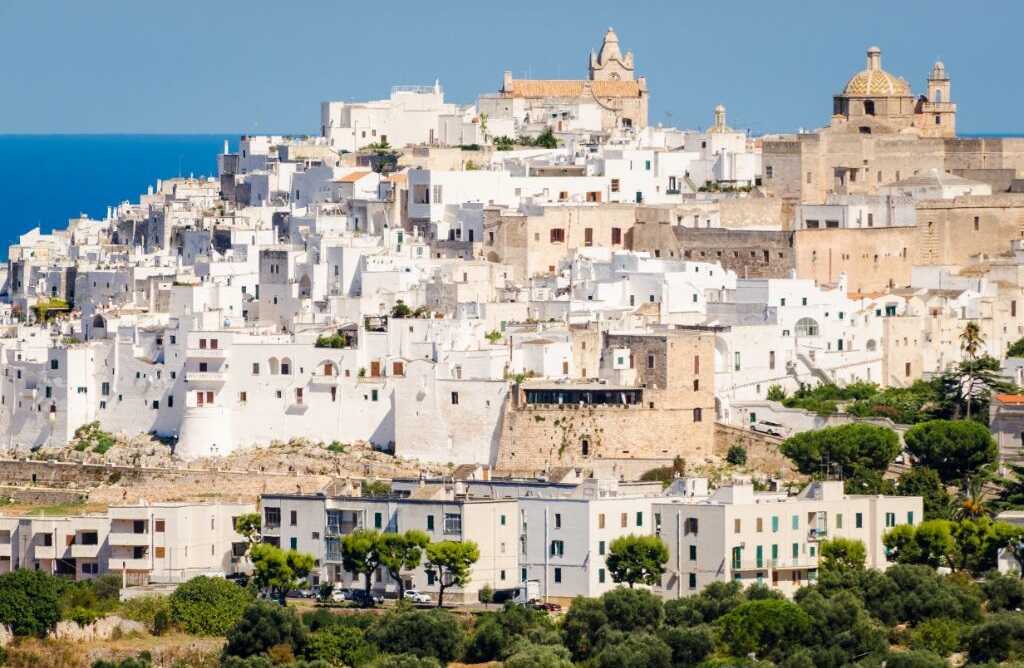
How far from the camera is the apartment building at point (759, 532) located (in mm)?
58562

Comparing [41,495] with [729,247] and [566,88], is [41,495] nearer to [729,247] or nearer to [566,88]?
[729,247]


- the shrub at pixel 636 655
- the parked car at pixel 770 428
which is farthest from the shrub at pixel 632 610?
the parked car at pixel 770 428

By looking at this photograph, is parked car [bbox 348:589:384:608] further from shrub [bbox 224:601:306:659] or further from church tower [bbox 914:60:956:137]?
church tower [bbox 914:60:956:137]

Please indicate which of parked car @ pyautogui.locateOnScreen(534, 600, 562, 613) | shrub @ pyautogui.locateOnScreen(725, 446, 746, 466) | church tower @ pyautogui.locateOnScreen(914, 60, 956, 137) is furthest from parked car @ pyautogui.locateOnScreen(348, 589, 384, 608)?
church tower @ pyautogui.locateOnScreen(914, 60, 956, 137)

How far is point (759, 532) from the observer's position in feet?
193

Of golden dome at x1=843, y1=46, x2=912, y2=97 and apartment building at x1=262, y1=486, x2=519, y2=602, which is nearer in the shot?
apartment building at x1=262, y1=486, x2=519, y2=602

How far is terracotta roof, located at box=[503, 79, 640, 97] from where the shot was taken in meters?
90.7

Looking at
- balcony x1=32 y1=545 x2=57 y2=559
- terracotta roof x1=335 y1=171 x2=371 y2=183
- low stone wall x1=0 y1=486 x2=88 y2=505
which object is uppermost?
terracotta roof x1=335 y1=171 x2=371 y2=183

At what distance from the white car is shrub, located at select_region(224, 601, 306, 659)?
113 inches

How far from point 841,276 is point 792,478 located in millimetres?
9536

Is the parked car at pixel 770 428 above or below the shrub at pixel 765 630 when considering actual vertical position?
above

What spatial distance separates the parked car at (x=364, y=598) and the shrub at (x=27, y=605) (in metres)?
4.96

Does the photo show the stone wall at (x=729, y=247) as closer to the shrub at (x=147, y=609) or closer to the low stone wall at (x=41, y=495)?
the low stone wall at (x=41, y=495)

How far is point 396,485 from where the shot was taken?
61.7m
